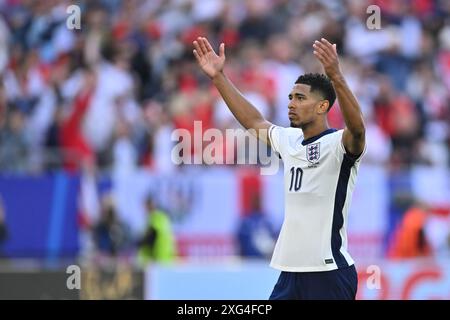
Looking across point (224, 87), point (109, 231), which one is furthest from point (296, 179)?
point (109, 231)

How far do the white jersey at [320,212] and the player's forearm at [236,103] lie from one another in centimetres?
90

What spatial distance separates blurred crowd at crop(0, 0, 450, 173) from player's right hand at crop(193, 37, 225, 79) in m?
6.61

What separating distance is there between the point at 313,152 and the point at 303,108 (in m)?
0.33

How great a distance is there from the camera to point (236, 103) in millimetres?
8875

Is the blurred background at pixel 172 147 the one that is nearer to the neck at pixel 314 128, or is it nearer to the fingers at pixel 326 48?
the neck at pixel 314 128

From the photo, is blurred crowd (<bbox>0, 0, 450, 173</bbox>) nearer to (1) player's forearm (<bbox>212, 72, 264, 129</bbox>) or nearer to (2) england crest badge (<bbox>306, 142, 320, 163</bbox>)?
(1) player's forearm (<bbox>212, 72, 264, 129</bbox>)

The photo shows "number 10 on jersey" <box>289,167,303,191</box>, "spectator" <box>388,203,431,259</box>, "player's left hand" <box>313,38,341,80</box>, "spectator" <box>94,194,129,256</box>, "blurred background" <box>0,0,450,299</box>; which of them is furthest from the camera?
"spectator" <box>94,194,129,256</box>

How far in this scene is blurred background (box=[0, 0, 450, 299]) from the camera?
1390 cm

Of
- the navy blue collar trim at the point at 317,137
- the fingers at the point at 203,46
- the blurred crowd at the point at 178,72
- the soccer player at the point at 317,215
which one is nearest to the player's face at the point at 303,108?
the soccer player at the point at 317,215

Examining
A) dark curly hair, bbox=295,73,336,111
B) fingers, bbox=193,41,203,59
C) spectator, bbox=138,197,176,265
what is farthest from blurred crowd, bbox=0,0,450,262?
dark curly hair, bbox=295,73,336,111

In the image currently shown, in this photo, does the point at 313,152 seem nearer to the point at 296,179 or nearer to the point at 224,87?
the point at 296,179

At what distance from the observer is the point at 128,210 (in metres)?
15.5

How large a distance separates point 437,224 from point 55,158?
17.4ft
